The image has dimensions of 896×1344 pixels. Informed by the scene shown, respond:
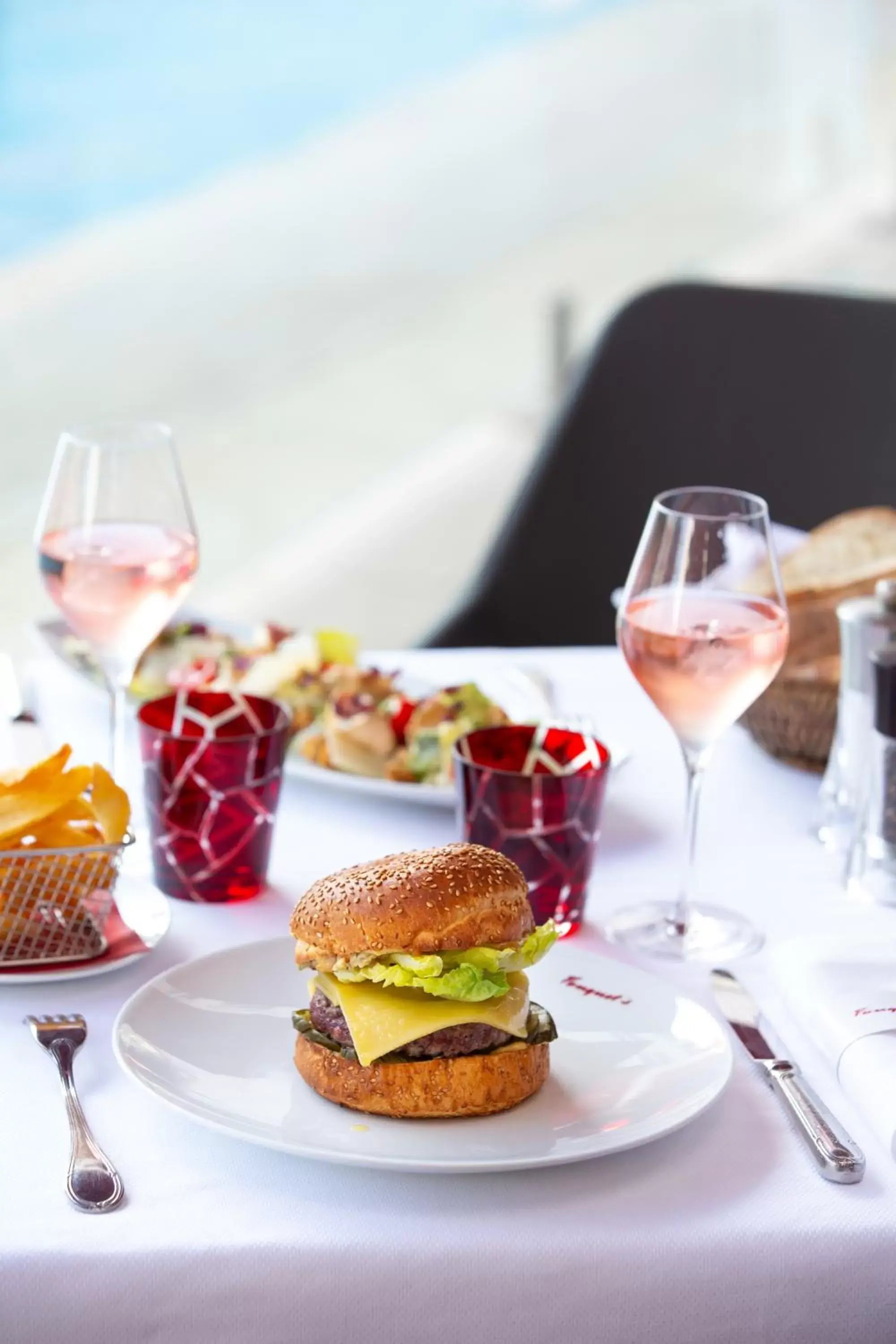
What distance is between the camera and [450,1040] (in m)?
0.82

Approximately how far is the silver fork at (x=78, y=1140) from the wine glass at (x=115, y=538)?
1.28 feet

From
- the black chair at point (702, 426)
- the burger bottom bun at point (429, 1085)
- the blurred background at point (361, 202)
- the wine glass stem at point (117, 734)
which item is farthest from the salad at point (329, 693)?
the blurred background at point (361, 202)

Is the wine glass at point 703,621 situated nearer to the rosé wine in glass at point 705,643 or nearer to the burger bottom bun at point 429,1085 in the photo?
the rosé wine in glass at point 705,643

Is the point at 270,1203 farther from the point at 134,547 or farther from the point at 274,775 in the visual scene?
the point at 134,547

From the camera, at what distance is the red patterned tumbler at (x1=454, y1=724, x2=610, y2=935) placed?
109cm

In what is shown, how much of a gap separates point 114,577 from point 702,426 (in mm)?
1533

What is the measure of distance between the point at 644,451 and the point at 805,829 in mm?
1330

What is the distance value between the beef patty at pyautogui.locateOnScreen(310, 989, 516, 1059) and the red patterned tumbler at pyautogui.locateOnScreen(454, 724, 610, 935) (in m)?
0.26

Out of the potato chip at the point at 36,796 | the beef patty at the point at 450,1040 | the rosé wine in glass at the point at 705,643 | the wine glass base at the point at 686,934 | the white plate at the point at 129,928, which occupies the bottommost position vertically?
the wine glass base at the point at 686,934

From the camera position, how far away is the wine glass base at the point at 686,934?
3.51 ft

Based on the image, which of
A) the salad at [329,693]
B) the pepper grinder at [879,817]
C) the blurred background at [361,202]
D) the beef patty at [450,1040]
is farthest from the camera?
the blurred background at [361,202]

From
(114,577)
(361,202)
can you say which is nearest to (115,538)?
(114,577)

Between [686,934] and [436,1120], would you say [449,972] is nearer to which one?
[436,1120]

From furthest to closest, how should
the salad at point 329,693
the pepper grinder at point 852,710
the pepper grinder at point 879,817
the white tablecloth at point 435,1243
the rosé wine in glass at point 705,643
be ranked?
the salad at point 329,693 < the pepper grinder at point 852,710 < the pepper grinder at point 879,817 < the rosé wine in glass at point 705,643 < the white tablecloth at point 435,1243
